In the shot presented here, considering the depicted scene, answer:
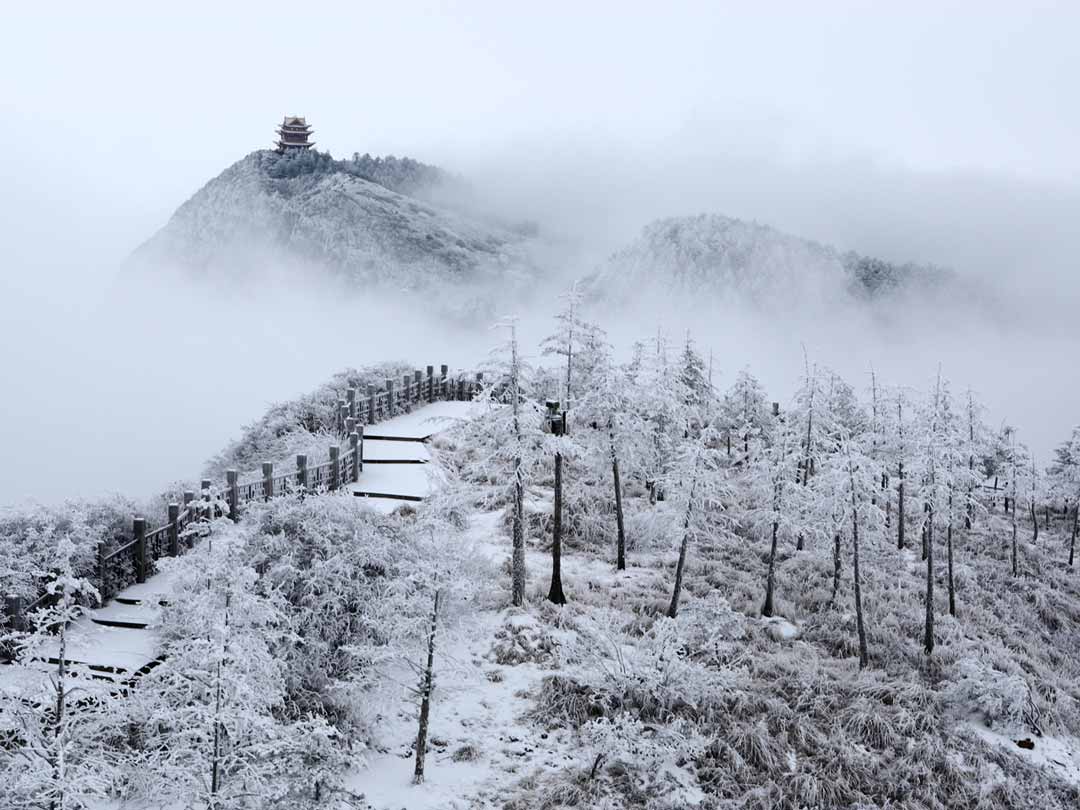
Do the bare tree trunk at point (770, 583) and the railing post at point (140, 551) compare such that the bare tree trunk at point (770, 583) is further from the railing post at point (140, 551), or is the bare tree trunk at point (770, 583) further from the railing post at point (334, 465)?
the railing post at point (140, 551)

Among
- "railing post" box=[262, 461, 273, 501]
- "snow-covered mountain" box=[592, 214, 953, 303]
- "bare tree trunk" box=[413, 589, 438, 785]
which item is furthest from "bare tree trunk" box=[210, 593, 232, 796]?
"snow-covered mountain" box=[592, 214, 953, 303]

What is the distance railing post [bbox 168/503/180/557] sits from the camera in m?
17.4

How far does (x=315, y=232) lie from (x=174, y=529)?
13118 centimetres

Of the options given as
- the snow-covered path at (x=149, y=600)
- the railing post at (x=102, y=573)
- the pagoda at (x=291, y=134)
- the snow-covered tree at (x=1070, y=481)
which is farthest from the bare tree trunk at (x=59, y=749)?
the pagoda at (x=291, y=134)

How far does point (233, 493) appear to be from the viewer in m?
19.0

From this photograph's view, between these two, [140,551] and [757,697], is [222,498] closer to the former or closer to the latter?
[140,551]

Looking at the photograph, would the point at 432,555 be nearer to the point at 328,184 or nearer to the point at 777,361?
the point at 777,361

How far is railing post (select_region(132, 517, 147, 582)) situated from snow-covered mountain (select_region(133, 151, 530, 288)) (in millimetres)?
118953

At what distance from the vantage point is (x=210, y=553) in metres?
9.45

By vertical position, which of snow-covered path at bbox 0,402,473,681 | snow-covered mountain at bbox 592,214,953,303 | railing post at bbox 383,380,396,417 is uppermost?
snow-covered mountain at bbox 592,214,953,303

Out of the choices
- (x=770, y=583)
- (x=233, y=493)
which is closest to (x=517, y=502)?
(x=233, y=493)

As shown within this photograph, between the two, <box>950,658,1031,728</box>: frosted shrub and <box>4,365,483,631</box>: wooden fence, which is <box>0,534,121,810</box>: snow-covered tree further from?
<box>950,658,1031,728</box>: frosted shrub

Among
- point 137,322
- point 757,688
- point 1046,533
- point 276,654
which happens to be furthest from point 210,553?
point 137,322

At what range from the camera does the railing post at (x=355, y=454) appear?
2623 cm
